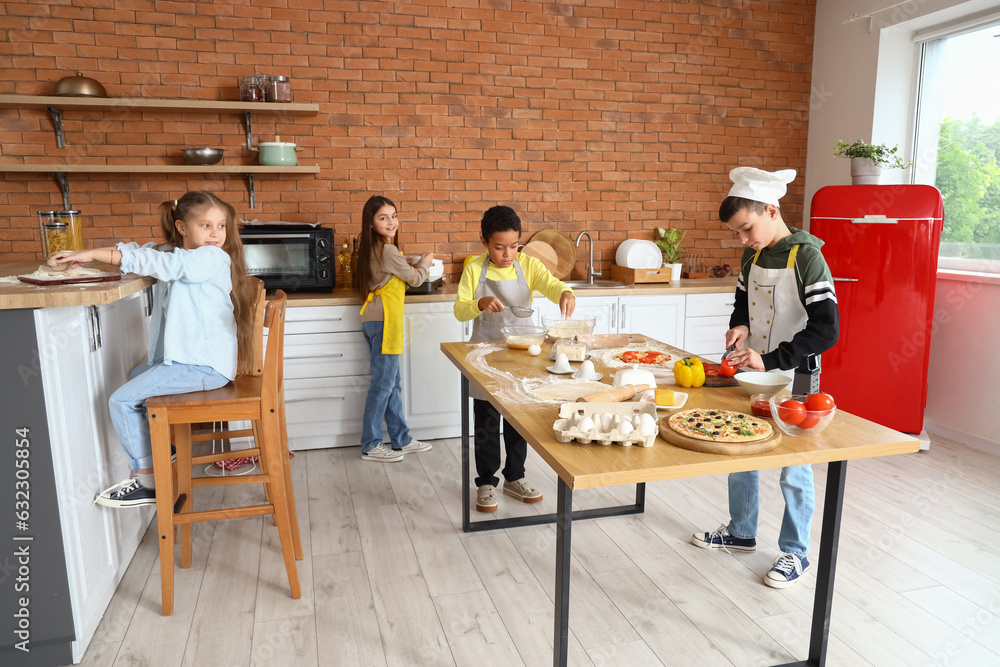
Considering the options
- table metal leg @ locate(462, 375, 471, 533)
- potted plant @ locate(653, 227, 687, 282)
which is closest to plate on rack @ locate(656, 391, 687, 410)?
table metal leg @ locate(462, 375, 471, 533)

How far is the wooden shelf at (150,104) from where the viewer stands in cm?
351

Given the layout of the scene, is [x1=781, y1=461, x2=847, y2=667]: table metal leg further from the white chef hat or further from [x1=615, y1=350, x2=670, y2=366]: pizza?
the white chef hat

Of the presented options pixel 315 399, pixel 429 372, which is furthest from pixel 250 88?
pixel 429 372

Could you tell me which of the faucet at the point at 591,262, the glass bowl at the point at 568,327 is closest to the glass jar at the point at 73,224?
the glass bowl at the point at 568,327

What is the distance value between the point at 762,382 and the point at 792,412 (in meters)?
0.28

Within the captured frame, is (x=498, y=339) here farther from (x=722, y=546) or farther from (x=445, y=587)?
(x=722, y=546)

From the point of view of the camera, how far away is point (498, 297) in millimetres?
2869

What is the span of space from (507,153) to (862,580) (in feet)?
10.0

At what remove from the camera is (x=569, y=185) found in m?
4.53

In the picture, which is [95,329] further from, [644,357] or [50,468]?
[644,357]

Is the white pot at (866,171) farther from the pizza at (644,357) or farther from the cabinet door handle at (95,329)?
the cabinet door handle at (95,329)

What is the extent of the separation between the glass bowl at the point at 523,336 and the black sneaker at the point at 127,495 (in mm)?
1295

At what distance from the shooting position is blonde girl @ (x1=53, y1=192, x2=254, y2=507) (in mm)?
2150

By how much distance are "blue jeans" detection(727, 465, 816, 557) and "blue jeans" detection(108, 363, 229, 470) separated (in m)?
1.92
